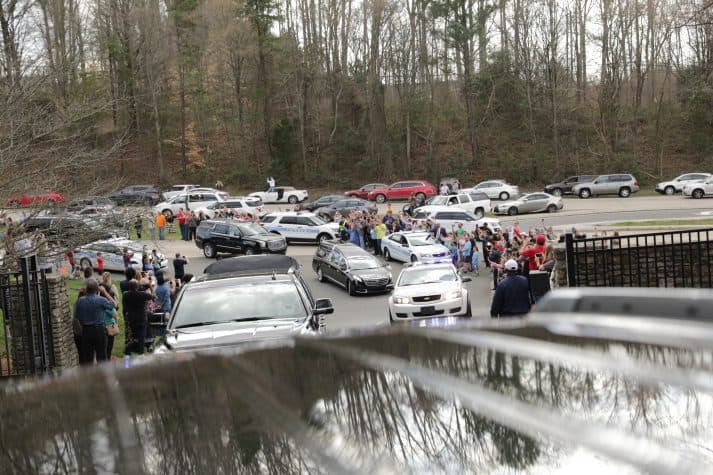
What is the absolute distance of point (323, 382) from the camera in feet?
7.74

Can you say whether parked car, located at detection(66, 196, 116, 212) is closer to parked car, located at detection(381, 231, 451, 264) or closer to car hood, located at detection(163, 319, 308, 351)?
car hood, located at detection(163, 319, 308, 351)

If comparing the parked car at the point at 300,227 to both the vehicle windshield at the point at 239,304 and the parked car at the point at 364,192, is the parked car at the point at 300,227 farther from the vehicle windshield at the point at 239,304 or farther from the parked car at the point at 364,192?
the vehicle windshield at the point at 239,304

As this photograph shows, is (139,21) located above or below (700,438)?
above

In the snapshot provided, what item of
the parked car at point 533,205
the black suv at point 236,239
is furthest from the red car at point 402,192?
→ the black suv at point 236,239

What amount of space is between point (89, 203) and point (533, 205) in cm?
3256

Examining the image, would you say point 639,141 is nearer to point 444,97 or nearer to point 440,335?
point 444,97

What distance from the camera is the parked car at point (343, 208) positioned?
141ft

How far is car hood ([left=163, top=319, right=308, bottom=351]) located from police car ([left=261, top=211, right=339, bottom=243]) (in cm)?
2821

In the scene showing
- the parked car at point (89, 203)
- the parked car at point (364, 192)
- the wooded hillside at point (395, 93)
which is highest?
the wooded hillside at point (395, 93)

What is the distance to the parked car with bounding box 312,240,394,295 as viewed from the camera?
78.0 ft

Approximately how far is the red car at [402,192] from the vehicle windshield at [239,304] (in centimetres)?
4642

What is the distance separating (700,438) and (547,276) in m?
12.5

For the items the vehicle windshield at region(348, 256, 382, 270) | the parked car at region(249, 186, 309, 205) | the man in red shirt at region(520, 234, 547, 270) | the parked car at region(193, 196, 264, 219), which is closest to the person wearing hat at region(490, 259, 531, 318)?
the man in red shirt at region(520, 234, 547, 270)

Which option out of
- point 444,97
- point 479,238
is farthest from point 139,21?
point 479,238
